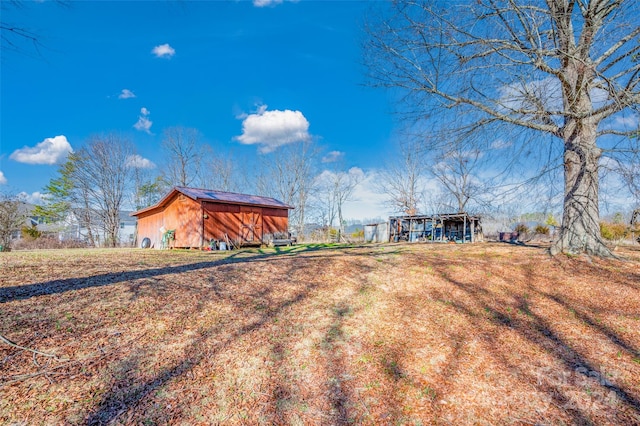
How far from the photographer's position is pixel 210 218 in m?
14.9

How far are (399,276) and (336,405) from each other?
3.80 metres

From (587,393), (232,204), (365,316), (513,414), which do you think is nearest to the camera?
(513,414)

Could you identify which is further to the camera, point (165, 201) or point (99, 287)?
point (165, 201)

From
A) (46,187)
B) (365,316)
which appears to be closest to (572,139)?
(365,316)

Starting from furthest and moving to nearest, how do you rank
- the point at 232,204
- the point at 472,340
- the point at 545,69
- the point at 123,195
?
the point at 123,195 < the point at 232,204 < the point at 545,69 < the point at 472,340

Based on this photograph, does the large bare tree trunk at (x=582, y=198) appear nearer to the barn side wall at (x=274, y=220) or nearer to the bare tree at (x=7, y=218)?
the barn side wall at (x=274, y=220)

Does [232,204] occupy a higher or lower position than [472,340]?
higher

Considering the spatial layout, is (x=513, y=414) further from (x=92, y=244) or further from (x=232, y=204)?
(x=92, y=244)

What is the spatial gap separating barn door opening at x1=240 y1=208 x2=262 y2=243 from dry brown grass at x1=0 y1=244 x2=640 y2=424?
10.6 meters

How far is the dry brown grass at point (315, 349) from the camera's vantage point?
99.9 inches

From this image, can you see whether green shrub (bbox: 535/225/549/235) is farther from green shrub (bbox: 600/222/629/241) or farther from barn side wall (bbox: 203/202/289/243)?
barn side wall (bbox: 203/202/289/243)

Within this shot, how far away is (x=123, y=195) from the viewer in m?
26.1

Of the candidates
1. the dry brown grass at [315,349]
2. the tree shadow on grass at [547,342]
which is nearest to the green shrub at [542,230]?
the dry brown grass at [315,349]

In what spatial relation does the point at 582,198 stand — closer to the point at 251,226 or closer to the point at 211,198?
the point at 211,198
